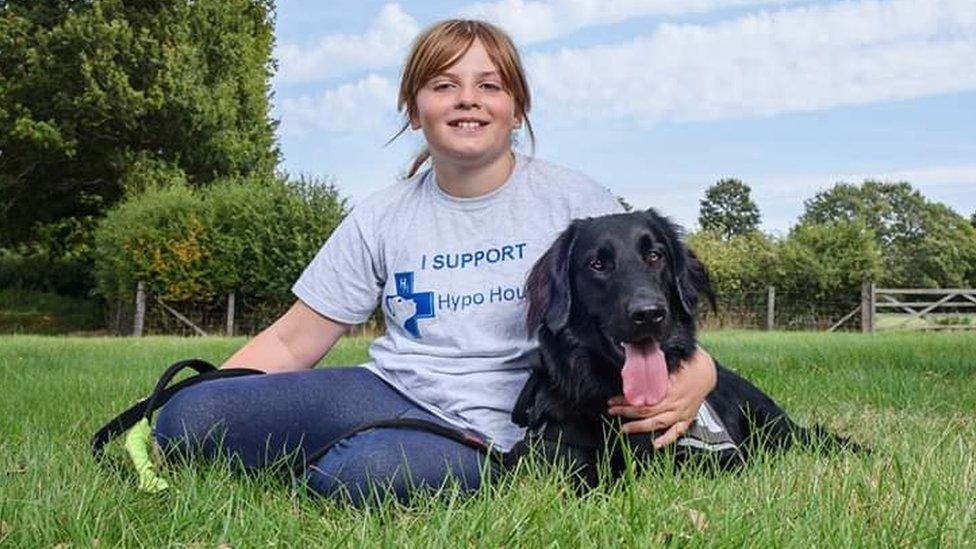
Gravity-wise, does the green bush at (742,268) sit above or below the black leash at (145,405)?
above

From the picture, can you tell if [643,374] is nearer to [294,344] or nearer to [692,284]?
[692,284]

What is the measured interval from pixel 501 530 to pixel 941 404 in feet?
12.5

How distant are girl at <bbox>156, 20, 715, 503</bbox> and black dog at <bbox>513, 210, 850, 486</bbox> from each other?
0.51 ft

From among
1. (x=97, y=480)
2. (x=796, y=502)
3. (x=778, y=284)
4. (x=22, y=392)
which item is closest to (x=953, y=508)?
(x=796, y=502)

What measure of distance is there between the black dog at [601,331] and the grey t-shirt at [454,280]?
17 cm

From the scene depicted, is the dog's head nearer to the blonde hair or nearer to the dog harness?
the dog harness

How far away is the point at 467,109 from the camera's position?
3.08 meters

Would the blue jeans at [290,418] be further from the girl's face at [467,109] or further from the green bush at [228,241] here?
the green bush at [228,241]

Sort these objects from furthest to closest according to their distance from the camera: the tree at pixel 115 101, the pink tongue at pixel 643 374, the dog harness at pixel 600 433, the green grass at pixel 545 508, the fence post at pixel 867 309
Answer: the fence post at pixel 867 309 → the tree at pixel 115 101 → the dog harness at pixel 600 433 → the pink tongue at pixel 643 374 → the green grass at pixel 545 508

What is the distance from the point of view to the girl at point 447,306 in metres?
3.03

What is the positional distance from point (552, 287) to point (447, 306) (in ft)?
1.34

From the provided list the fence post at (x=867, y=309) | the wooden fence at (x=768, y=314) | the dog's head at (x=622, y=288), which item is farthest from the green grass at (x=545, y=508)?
the fence post at (x=867, y=309)

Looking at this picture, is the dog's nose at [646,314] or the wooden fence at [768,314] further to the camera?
the wooden fence at [768,314]

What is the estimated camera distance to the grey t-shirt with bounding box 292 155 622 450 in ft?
9.98
